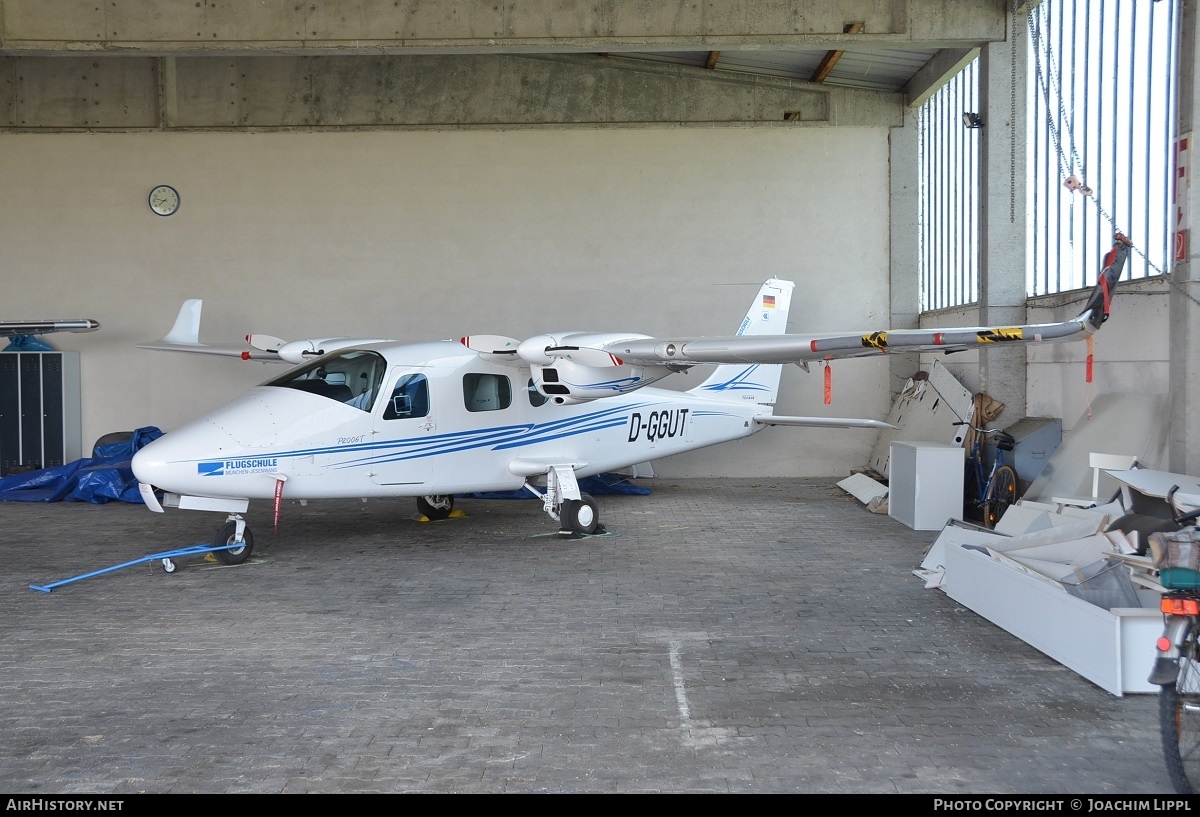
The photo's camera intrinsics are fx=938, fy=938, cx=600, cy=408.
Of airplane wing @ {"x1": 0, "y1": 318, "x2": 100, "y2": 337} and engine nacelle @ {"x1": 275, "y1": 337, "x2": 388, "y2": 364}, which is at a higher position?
airplane wing @ {"x1": 0, "y1": 318, "x2": 100, "y2": 337}

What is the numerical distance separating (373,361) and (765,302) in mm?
5364

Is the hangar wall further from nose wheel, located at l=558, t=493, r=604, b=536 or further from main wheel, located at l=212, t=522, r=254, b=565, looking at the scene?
main wheel, located at l=212, t=522, r=254, b=565

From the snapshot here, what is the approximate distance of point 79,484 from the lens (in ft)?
39.3

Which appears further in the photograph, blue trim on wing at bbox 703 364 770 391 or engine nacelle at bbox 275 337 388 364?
blue trim on wing at bbox 703 364 770 391

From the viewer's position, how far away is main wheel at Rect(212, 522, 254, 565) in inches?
314

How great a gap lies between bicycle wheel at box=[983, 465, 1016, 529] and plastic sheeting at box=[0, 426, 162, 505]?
1012 cm

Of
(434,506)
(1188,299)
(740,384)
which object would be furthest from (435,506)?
(1188,299)

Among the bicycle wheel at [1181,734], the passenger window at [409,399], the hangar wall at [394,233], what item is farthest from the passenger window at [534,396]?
the bicycle wheel at [1181,734]

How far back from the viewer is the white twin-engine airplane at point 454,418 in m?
7.52

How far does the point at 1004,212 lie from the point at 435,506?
719 cm

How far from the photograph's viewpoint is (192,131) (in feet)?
45.2

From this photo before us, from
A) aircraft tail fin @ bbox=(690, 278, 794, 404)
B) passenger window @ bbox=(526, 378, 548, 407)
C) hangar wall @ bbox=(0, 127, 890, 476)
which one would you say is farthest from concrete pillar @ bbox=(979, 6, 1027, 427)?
passenger window @ bbox=(526, 378, 548, 407)

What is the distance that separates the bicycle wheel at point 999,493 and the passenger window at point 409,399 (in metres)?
5.82

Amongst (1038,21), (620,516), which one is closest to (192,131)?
(620,516)
